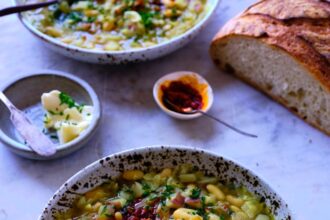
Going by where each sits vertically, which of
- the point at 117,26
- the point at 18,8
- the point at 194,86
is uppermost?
the point at 18,8

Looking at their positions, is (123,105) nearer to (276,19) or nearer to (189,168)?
(189,168)

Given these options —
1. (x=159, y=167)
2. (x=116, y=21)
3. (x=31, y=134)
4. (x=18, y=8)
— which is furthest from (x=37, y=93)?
(x=159, y=167)

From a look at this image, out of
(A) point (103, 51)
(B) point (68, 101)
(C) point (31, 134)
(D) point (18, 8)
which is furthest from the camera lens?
(D) point (18, 8)

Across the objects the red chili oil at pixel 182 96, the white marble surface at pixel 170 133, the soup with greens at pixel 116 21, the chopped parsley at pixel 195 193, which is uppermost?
the soup with greens at pixel 116 21

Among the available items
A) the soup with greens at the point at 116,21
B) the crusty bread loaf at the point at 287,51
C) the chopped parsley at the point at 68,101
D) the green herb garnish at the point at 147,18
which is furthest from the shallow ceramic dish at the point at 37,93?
the crusty bread loaf at the point at 287,51

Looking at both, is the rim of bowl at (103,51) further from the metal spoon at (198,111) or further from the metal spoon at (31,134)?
the metal spoon at (31,134)

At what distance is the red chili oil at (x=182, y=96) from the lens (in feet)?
8.57

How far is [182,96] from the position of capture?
2631mm

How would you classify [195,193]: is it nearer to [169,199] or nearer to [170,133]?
[169,199]

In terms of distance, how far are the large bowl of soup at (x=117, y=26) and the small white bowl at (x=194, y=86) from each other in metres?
0.13

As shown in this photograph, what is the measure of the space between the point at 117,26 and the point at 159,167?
1.04 meters

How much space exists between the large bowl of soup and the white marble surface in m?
0.16

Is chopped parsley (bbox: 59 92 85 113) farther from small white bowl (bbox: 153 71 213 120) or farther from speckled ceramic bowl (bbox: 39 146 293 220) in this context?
speckled ceramic bowl (bbox: 39 146 293 220)

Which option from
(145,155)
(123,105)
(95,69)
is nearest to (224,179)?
(145,155)
